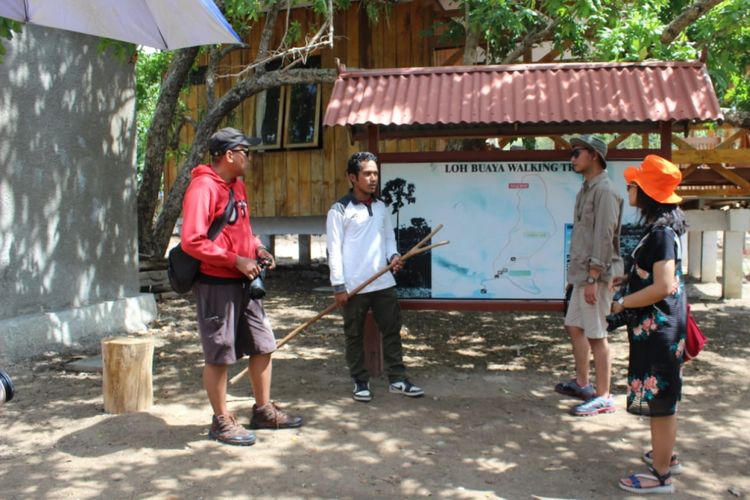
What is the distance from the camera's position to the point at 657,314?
3.73 m

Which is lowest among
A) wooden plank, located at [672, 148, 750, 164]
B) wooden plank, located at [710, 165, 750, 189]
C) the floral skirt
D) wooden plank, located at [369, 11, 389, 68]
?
the floral skirt

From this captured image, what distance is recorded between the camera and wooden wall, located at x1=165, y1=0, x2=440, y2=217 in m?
11.4

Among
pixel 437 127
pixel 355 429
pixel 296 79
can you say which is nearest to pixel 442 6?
pixel 296 79

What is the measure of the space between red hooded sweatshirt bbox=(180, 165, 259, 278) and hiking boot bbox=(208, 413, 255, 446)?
904mm

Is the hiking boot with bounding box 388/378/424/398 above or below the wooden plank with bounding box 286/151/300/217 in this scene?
below

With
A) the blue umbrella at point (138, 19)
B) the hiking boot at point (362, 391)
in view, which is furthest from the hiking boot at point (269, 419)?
the blue umbrella at point (138, 19)

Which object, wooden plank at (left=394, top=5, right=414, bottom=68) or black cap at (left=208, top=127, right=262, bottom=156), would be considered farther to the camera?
wooden plank at (left=394, top=5, right=414, bottom=68)

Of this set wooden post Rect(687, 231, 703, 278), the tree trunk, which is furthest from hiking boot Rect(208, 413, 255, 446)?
wooden post Rect(687, 231, 703, 278)

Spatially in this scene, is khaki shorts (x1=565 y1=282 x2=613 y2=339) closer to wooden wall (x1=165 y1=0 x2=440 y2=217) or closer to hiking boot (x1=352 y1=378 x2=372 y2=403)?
hiking boot (x1=352 y1=378 x2=372 y2=403)

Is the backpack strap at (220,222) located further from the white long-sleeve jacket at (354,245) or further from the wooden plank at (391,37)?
the wooden plank at (391,37)

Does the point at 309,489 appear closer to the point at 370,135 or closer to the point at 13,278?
the point at 370,135

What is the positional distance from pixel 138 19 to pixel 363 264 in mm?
2257

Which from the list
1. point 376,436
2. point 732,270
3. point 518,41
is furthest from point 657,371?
point 732,270

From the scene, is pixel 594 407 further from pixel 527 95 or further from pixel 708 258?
pixel 708 258
